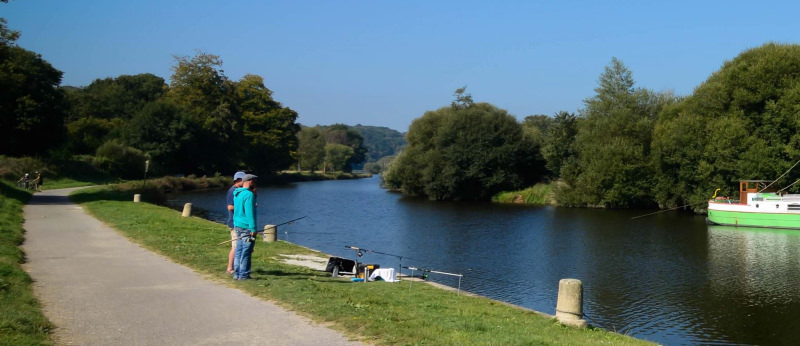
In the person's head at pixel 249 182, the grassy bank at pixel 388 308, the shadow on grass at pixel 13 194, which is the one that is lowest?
the grassy bank at pixel 388 308

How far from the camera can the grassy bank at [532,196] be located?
5583 centimetres

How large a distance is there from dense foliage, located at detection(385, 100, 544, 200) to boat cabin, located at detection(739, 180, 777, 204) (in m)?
22.2

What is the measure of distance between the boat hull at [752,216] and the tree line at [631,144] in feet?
18.8

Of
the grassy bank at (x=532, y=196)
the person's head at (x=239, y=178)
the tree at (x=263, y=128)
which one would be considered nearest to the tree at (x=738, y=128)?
the grassy bank at (x=532, y=196)

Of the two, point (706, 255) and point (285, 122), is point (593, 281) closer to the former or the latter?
point (706, 255)

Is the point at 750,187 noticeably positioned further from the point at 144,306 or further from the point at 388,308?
the point at 144,306

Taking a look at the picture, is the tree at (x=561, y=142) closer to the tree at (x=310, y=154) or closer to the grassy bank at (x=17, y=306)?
the grassy bank at (x=17, y=306)

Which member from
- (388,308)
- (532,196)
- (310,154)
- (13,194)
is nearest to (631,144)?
(532,196)

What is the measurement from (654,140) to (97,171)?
1802 inches

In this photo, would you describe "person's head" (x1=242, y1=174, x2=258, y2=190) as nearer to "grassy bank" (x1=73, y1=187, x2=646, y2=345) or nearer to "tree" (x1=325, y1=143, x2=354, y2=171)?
"grassy bank" (x1=73, y1=187, x2=646, y2=345)

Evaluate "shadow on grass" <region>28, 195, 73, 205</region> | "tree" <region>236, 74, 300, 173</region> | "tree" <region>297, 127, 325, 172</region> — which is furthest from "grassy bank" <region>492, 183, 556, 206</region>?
A: "tree" <region>297, 127, 325, 172</region>

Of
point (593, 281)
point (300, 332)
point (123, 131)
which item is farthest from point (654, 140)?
point (123, 131)

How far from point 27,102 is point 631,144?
42.3 metres

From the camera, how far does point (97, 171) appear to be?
2208 inches
